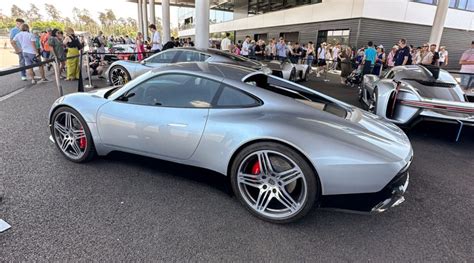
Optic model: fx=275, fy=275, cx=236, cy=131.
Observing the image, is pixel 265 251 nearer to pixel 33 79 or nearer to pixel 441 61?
pixel 33 79

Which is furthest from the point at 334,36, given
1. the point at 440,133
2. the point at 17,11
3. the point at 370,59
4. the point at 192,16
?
the point at 17,11

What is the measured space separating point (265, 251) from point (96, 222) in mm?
1429

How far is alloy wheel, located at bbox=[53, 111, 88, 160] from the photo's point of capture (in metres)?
3.22

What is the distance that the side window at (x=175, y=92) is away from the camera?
107 inches

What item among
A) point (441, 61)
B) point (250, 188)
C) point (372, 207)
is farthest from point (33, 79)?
point (441, 61)

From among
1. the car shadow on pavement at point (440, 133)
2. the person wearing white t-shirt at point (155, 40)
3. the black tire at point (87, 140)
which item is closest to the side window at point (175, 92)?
the black tire at point (87, 140)

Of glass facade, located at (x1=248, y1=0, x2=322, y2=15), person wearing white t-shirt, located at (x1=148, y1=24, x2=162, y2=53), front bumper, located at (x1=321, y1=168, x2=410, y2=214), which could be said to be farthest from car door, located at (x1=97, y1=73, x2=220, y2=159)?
glass facade, located at (x1=248, y1=0, x2=322, y2=15)

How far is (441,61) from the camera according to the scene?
13.8 metres

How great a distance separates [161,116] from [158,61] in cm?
549

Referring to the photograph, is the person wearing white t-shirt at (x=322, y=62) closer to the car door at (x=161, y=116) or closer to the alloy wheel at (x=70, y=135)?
the car door at (x=161, y=116)

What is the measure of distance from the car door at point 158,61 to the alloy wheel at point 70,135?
14.7 ft

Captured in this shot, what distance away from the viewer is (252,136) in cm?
235

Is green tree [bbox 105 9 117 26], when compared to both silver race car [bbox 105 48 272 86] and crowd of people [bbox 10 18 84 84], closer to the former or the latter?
crowd of people [bbox 10 18 84 84]

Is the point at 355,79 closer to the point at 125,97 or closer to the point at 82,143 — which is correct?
the point at 125,97
